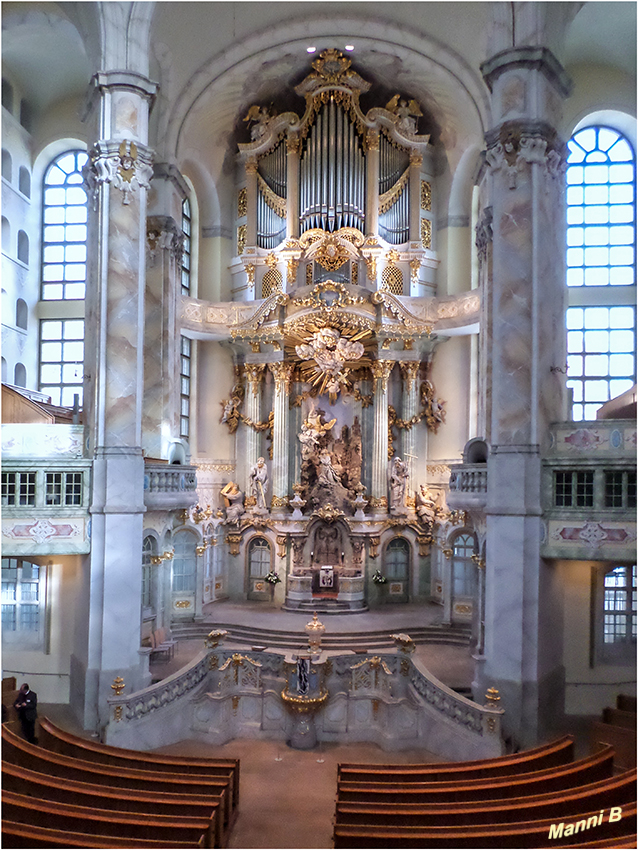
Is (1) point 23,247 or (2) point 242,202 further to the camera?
(2) point 242,202

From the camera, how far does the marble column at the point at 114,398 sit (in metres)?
15.5

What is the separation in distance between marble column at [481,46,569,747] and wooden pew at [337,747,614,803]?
14.7 feet

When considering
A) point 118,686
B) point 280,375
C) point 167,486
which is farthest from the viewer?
point 280,375

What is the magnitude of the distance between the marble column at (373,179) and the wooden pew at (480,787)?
1923 cm

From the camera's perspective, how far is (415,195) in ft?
84.1

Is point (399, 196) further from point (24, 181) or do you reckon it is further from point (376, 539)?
point (24, 181)

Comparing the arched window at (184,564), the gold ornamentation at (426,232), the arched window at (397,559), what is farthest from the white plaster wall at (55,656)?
the gold ornamentation at (426,232)

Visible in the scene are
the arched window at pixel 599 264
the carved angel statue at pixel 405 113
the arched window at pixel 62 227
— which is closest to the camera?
the arched window at pixel 599 264

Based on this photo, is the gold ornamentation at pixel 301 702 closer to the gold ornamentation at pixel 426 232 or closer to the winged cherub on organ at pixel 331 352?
the winged cherub on organ at pixel 331 352

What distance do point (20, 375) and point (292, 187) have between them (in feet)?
38.4

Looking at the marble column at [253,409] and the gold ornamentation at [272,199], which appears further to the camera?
the marble column at [253,409]

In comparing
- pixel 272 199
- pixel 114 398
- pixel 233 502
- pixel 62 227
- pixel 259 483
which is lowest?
pixel 233 502

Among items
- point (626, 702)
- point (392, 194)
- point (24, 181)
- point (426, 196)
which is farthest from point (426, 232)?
point (626, 702)

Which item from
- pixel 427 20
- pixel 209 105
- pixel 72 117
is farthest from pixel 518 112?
pixel 72 117
